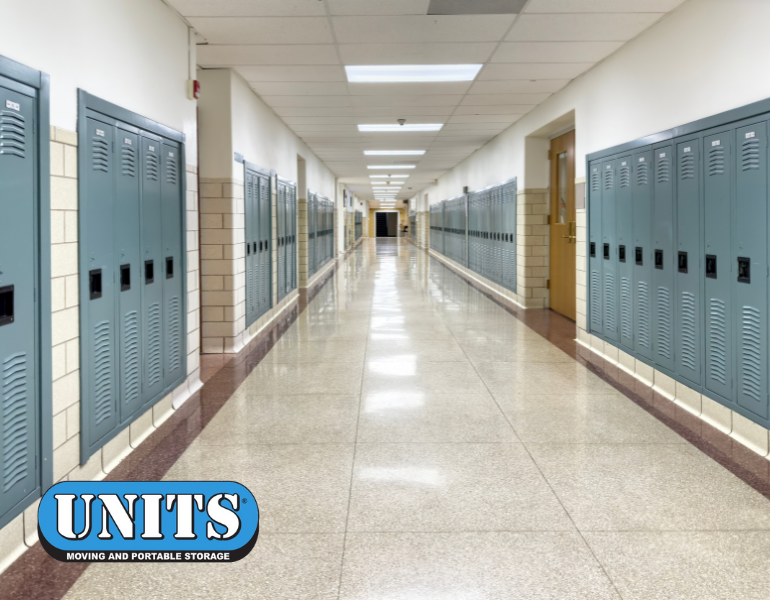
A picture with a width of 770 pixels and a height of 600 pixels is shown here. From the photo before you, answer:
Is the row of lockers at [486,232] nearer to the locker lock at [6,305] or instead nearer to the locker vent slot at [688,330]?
the locker vent slot at [688,330]

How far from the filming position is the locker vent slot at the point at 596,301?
588cm

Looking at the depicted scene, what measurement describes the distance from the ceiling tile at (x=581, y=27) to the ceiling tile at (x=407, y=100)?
2.30 metres

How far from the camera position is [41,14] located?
8.45ft

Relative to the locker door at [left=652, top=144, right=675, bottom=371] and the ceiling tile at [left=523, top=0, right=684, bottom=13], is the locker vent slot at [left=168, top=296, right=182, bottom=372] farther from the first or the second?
the locker door at [left=652, top=144, right=675, bottom=371]

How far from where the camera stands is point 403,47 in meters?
5.29

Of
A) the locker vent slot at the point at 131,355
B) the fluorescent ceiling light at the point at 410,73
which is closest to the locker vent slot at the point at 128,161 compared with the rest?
the locker vent slot at the point at 131,355

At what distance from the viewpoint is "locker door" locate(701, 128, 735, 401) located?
368 cm

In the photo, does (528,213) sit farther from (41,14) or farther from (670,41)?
(41,14)

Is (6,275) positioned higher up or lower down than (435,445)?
higher up

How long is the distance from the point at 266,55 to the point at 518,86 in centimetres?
278

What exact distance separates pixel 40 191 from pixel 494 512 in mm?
2235

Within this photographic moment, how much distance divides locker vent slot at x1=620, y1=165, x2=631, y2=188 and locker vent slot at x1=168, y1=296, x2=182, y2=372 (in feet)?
11.6

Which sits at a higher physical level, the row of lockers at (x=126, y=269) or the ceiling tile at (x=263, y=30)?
the ceiling tile at (x=263, y=30)

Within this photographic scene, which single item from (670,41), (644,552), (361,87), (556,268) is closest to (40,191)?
(644,552)
